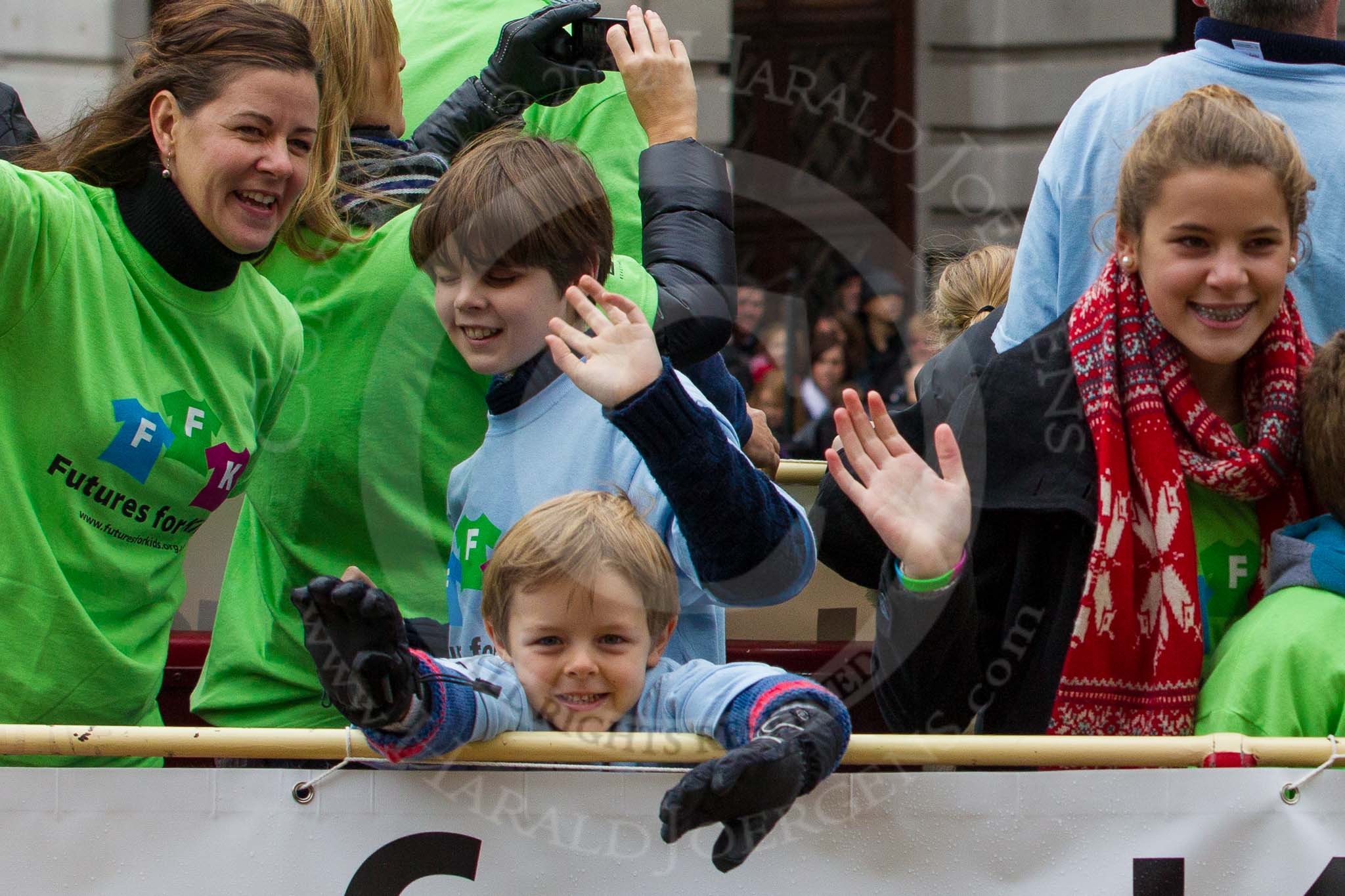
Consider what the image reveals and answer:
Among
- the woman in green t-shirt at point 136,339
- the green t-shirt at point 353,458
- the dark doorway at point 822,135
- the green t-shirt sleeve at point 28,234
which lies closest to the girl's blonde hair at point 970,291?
the green t-shirt at point 353,458

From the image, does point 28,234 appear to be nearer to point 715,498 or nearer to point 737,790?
point 715,498

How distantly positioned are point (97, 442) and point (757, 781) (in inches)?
44.4

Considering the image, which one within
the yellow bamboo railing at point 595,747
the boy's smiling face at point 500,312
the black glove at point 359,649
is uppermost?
the boy's smiling face at point 500,312

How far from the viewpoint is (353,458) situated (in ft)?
9.07

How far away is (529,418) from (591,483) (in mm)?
161

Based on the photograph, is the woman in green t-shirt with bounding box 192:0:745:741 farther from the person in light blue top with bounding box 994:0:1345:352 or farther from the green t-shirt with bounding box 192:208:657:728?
the person in light blue top with bounding box 994:0:1345:352

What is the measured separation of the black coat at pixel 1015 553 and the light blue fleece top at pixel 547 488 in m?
0.25

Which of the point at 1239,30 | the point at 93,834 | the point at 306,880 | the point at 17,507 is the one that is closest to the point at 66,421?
the point at 17,507

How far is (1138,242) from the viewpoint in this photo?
8.25 feet

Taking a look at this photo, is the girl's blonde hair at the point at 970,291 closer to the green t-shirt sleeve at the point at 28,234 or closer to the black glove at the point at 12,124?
the black glove at the point at 12,124

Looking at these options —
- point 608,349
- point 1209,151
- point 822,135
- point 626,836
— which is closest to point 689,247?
point 608,349

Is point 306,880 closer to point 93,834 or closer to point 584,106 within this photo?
point 93,834

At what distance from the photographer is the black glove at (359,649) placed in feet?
6.14

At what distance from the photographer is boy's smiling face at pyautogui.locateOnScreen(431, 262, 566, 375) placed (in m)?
2.57
